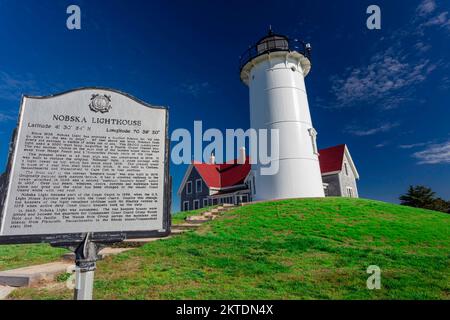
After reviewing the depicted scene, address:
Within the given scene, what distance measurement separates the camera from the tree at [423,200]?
36.0 metres

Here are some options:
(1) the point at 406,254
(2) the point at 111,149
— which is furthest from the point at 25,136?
(1) the point at 406,254

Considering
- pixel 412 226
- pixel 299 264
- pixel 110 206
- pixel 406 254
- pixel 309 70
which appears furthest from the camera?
pixel 309 70

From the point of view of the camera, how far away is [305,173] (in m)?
20.5

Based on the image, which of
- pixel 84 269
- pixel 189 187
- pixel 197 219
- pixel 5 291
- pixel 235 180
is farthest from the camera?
pixel 189 187

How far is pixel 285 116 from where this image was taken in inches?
835

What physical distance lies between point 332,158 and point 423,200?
18.6 meters

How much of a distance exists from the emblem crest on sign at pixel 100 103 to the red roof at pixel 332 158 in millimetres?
26839

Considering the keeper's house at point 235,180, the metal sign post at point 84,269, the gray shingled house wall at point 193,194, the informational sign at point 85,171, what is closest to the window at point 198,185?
the keeper's house at point 235,180

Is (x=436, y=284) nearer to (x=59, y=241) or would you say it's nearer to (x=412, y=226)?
(x=412, y=226)

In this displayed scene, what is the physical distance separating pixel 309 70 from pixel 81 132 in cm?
2477

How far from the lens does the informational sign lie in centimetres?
424

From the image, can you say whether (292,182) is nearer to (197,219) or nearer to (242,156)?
(197,219)

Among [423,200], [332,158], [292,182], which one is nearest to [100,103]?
[292,182]

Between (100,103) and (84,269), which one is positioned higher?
(100,103)
